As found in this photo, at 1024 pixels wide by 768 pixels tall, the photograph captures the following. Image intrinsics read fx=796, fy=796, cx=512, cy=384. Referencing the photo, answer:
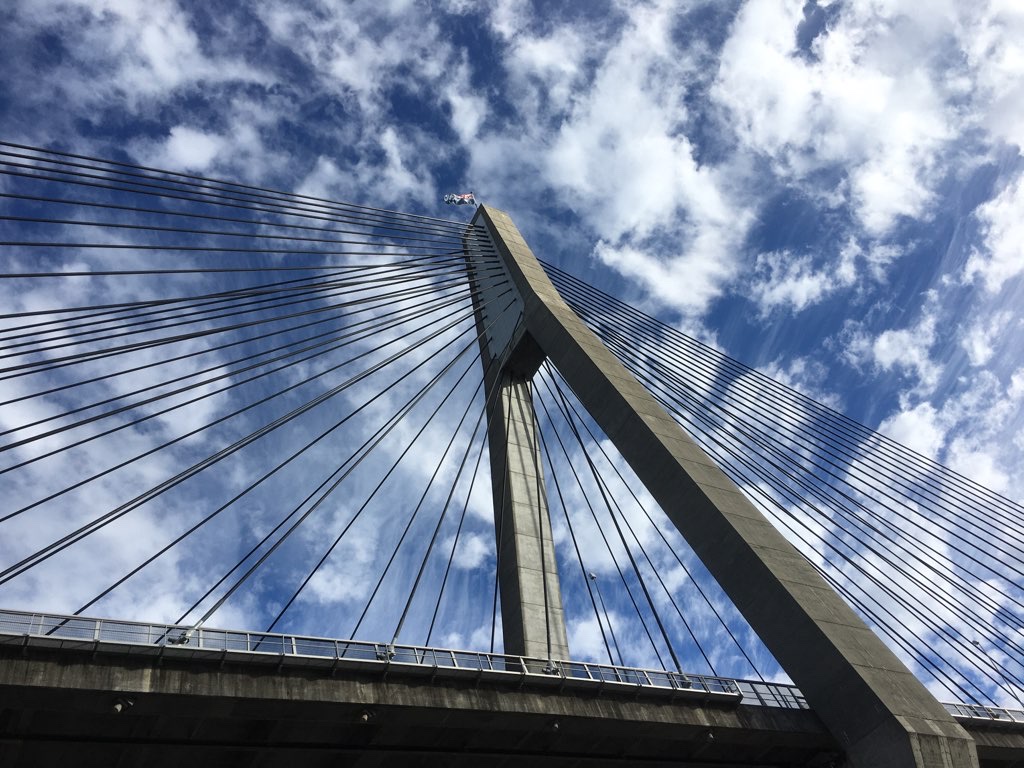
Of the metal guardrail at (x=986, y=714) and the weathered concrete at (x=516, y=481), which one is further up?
the weathered concrete at (x=516, y=481)

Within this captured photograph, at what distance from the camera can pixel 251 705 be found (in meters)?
15.3

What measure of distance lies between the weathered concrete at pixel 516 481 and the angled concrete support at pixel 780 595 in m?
3.76

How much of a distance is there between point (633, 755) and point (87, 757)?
11.9 m

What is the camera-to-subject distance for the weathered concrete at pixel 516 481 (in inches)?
890

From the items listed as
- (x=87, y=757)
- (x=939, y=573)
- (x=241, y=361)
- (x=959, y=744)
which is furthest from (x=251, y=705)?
(x=939, y=573)

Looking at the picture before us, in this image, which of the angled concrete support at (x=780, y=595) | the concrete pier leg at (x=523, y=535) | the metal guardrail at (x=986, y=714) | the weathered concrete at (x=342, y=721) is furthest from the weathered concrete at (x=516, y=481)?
the metal guardrail at (x=986, y=714)

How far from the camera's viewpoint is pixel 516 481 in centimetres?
2575

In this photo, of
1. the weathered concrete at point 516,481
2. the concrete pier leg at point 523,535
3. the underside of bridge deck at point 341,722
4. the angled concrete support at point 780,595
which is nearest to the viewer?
the underside of bridge deck at point 341,722

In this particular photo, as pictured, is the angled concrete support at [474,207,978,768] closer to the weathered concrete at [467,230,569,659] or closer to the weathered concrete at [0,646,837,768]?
the weathered concrete at [0,646,837,768]

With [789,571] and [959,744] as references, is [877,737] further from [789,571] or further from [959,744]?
[789,571]

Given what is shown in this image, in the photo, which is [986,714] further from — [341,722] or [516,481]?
[341,722]

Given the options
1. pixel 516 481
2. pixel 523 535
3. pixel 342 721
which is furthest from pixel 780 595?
pixel 342 721

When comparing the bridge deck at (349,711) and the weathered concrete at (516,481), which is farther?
the weathered concrete at (516,481)

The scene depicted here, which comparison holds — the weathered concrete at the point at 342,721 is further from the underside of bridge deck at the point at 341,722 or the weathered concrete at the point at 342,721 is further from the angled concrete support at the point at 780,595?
the angled concrete support at the point at 780,595
